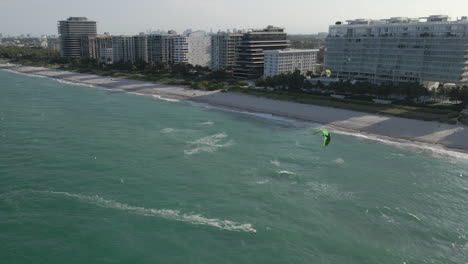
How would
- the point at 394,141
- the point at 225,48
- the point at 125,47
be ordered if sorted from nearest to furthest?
the point at 394,141
the point at 225,48
the point at 125,47

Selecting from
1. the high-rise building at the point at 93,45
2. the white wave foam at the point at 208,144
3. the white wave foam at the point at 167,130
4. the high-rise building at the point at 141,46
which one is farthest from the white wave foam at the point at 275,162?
the high-rise building at the point at 93,45

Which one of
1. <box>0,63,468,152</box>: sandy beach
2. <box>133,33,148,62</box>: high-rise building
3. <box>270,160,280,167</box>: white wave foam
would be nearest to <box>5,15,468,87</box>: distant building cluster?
<box>133,33,148,62</box>: high-rise building

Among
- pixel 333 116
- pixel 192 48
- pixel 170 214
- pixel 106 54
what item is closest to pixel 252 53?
pixel 192 48

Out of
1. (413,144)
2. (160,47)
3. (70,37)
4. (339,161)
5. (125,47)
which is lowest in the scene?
(339,161)

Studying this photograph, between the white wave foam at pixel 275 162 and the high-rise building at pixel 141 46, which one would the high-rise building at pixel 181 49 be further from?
the white wave foam at pixel 275 162

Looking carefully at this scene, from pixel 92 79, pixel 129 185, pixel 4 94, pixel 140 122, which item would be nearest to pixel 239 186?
pixel 129 185

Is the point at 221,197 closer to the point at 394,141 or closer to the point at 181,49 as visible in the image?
the point at 394,141

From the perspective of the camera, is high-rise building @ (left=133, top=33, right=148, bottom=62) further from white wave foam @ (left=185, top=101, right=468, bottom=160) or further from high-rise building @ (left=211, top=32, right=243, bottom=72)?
white wave foam @ (left=185, top=101, right=468, bottom=160)
